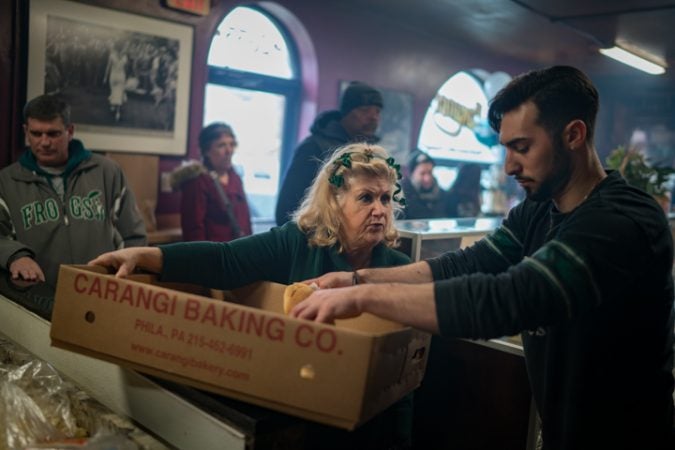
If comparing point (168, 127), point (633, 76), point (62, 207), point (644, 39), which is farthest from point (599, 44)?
point (62, 207)

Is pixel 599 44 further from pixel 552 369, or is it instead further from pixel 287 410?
pixel 287 410

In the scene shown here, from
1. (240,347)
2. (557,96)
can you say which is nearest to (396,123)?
(557,96)

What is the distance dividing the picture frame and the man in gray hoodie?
4058 millimetres

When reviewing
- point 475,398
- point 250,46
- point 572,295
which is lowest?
point 475,398

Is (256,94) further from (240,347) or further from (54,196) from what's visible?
(240,347)

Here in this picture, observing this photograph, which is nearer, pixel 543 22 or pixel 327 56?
pixel 327 56

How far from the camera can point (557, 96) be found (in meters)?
1.32

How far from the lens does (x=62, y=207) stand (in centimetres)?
267

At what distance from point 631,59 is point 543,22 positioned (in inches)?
60.8

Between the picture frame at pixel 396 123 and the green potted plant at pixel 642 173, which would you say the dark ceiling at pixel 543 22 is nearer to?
the picture frame at pixel 396 123

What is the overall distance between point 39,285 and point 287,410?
3.79ft

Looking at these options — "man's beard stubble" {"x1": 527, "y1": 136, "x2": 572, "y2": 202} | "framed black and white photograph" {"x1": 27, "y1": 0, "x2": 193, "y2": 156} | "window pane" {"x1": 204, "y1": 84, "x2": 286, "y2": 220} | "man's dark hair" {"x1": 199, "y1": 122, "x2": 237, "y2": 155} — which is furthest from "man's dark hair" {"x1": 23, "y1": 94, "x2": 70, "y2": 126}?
"window pane" {"x1": 204, "y1": 84, "x2": 286, "y2": 220}

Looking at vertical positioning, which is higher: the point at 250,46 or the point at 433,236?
the point at 250,46

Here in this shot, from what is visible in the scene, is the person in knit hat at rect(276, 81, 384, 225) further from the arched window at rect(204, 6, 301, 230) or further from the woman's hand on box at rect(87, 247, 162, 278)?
the arched window at rect(204, 6, 301, 230)
